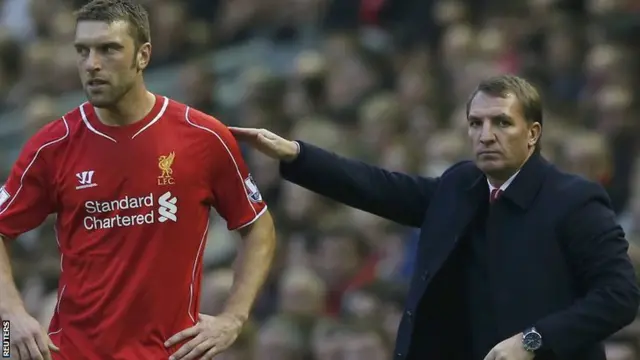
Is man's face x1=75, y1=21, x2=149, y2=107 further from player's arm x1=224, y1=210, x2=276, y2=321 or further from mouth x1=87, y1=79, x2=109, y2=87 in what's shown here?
player's arm x1=224, y1=210, x2=276, y2=321

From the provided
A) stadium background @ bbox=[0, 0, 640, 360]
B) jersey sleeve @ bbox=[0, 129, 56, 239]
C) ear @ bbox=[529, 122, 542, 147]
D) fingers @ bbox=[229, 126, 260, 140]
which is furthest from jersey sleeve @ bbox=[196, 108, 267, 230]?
stadium background @ bbox=[0, 0, 640, 360]

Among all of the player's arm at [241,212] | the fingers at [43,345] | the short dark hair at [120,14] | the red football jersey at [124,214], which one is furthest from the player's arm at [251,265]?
the short dark hair at [120,14]

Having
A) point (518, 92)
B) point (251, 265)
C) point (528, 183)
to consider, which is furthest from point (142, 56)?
point (528, 183)

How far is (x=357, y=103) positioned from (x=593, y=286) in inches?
230

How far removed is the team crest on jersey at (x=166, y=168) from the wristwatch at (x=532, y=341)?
141 centimetres

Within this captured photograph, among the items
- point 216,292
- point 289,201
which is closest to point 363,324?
point 216,292

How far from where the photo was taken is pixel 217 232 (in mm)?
11656

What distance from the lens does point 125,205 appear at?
6.59 meters

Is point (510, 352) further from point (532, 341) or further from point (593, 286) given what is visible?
point (593, 286)

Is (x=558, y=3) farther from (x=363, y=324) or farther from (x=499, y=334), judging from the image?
(x=499, y=334)

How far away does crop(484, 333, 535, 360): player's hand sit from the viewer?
21.1 ft

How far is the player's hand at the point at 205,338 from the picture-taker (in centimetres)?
652

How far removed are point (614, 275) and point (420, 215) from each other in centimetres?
98

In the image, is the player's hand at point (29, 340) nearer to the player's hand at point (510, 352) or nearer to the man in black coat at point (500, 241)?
the man in black coat at point (500, 241)
